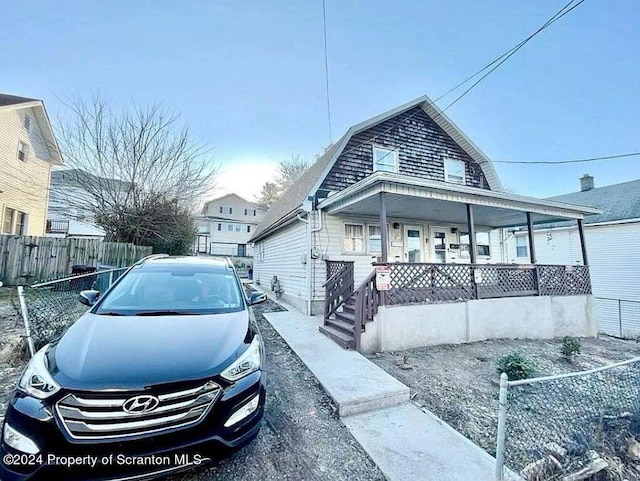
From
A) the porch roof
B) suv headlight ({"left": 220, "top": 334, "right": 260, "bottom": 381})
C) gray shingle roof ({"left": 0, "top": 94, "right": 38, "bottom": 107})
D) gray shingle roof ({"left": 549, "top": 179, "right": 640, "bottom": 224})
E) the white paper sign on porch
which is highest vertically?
gray shingle roof ({"left": 0, "top": 94, "right": 38, "bottom": 107})

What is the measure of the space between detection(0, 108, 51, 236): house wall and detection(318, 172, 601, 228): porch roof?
15014 millimetres

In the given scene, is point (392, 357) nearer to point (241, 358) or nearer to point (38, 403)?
point (241, 358)

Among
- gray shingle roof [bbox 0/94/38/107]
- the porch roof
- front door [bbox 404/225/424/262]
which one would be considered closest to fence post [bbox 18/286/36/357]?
the porch roof

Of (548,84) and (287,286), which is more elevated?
(548,84)

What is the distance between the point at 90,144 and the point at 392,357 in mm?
15159

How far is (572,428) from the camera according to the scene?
3.41 m

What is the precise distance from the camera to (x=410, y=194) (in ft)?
20.8

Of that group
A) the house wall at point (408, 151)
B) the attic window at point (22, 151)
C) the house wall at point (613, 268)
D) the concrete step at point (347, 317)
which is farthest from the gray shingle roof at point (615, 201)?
the attic window at point (22, 151)

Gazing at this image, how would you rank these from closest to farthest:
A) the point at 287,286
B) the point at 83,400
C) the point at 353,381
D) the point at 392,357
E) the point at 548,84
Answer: the point at 83,400
the point at 353,381
the point at 392,357
the point at 548,84
the point at 287,286

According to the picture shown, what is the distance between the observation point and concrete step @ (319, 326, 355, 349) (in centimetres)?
541

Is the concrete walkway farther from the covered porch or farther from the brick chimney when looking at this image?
the brick chimney

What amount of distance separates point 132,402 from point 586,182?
74.4 feet

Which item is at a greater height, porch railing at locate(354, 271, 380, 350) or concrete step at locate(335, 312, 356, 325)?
porch railing at locate(354, 271, 380, 350)

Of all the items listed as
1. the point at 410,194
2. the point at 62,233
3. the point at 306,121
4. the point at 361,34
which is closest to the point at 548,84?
the point at 361,34
